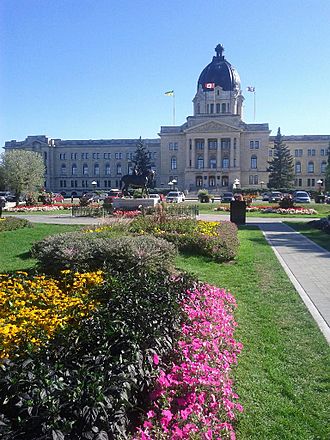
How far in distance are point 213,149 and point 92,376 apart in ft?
336

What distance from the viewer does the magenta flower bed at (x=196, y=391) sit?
3422 millimetres

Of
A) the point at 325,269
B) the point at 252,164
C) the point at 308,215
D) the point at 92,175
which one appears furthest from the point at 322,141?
the point at 325,269

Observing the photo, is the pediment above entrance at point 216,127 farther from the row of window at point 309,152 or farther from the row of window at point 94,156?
the row of window at point 94,156

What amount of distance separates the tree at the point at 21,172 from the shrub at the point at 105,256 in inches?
1739

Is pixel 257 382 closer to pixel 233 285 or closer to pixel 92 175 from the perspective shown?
pixel 233 285

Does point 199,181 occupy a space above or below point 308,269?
above

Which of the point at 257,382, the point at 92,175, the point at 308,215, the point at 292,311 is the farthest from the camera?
the point at 92,175

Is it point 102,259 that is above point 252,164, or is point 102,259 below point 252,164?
below

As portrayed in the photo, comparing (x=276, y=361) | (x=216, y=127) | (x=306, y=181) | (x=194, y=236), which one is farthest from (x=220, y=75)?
(x=276, y=361)

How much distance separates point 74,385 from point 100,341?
0.97m

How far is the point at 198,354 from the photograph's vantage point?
4480mm

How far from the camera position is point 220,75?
105 meters

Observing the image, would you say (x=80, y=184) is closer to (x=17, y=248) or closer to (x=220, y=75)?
(x=220, y=75)

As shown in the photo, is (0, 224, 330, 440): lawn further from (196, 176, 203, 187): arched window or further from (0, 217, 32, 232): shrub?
(196, 176, 203, 187): arched window
